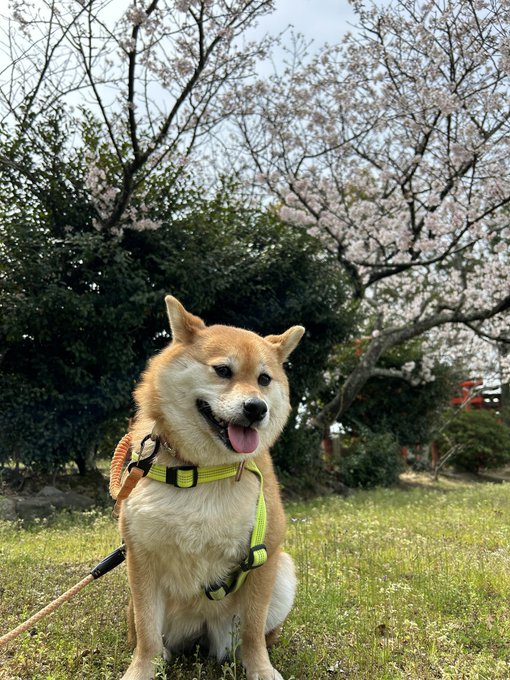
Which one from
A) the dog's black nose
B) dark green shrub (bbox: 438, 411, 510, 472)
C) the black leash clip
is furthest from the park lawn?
dark green shrub (bbox: 438, 411, 510, 472)

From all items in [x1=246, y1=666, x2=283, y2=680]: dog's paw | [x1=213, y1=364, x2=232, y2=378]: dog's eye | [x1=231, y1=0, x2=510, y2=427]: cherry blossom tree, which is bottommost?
[x1=246, y1=666, x2=283, y2=680]: dog's paw

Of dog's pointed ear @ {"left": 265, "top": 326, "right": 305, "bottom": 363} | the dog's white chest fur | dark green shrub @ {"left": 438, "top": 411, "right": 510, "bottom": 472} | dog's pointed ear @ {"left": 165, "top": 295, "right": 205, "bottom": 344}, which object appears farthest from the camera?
dark green shrub @ {"left": 438, "top": 411, "right": 510, "bottom": 472}

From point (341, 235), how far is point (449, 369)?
577cm

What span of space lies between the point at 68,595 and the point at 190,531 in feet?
2.28

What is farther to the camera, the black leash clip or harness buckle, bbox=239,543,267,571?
the black leash clip

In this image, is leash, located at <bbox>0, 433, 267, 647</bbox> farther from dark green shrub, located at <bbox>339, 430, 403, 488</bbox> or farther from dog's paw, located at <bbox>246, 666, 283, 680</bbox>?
dark green shrub, located at <bbox>339, 430, 403, 488</bbox>

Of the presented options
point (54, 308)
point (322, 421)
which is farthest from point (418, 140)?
point (54, 308)

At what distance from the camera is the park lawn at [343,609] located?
8.21 ft

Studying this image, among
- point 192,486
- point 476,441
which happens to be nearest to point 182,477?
point 192,486

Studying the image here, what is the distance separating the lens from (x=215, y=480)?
242 cm

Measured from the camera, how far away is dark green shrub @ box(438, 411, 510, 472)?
16.9 m

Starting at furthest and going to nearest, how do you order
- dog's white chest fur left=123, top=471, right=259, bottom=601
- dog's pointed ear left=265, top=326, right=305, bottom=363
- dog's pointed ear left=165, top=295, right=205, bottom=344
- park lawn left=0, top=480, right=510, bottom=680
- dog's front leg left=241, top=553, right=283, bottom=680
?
dog's pointed ear left=265, top=326, right=305, bottom=363 → dog's pointed ear left=165, top=295, right=205, bottom=344 → park lawn left=0, top=480, right=510, bottom=680 → dog's front leg left=241, top=553, right=283, bottom=680 → dog's white chest fur left=123, top=471, right=259, bottom=601

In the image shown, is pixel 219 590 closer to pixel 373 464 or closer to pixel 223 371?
pixel 223 371

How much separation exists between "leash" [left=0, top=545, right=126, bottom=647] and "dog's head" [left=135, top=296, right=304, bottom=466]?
694 mm
